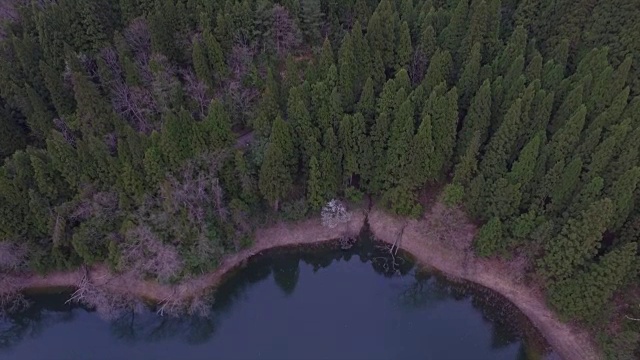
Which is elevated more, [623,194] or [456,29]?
[456,29]

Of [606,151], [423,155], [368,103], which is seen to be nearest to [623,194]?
[606,151]

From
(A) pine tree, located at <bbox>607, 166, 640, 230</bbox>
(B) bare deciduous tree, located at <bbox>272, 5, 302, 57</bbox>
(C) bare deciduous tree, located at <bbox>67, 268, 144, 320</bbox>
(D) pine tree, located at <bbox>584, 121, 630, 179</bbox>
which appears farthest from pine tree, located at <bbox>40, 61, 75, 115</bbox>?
(A) pine tree, located at <bbox>607, 166, 640, 230</bbox>

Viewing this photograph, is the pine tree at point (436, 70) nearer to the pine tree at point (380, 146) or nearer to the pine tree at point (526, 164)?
the pine tree at point (380, 146)

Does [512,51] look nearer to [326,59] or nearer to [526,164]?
[526,164]

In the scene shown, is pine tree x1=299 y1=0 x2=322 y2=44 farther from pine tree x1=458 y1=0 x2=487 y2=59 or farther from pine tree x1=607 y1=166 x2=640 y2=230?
pine tree x1=607 y1=166 x2=640 y2=230

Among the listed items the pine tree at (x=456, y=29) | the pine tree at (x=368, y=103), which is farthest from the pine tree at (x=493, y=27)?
the pine tree at (x=368, y=103)
